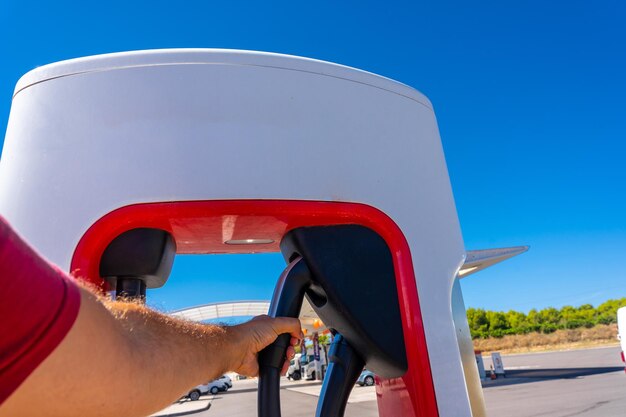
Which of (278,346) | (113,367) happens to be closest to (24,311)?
(113,367)

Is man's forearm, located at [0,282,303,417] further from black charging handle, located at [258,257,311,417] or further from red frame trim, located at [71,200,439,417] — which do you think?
red frame trim, located at [71,200,439,417]

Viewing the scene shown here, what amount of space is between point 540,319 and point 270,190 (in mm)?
49371

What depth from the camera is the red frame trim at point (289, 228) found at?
4.39ft

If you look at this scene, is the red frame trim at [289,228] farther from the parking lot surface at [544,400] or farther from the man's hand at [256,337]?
the parking lot surface at [544,400]

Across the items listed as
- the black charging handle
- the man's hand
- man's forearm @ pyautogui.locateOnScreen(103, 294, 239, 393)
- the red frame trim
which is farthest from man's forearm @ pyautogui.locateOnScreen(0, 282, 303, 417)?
the red frame trim

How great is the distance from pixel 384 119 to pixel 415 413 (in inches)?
36.4

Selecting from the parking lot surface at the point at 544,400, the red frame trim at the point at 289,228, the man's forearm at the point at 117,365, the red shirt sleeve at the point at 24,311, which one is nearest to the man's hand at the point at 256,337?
the man's forearm at the point at 117,365

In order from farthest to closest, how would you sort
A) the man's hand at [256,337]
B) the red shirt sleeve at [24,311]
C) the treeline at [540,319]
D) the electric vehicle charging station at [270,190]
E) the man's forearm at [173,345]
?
the treeline at [540,319] < the electric vehicle charging station at [270,190] < the man's hand at [256,337] < the man's forearm at [173,345] < the red shirt sleeve at [24,311]

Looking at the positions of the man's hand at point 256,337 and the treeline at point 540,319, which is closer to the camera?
the man's hand at point 256,337

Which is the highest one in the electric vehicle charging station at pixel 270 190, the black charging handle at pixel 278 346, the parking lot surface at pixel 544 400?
the electric vehicle charging station at pixel 270 190

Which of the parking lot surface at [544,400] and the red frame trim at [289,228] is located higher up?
the red frame trim at [289,228]

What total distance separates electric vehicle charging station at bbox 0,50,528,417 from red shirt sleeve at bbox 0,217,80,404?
0.78 metres

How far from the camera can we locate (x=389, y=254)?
1.54 meters

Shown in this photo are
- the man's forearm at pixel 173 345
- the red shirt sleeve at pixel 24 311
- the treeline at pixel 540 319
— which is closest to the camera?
the red shirt sleeve at pixel 24 311
